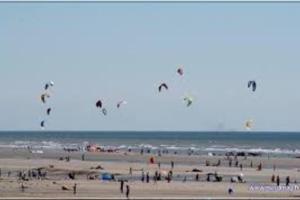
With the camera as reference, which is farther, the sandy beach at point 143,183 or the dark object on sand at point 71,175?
the dark object on sand at point 71,175

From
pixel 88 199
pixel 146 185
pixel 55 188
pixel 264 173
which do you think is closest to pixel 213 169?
pixel 264 173

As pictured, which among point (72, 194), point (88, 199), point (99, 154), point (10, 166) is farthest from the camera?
point (99, 154)

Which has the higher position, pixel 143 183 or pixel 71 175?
pixel 71 175

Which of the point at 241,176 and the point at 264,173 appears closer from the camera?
the point at 241,176

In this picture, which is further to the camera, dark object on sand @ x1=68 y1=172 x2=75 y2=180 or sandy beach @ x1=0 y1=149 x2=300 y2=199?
dark object on sand @ x1=68 y1=172 x2=75 y2=180

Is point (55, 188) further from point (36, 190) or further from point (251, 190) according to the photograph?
point (251, 190)

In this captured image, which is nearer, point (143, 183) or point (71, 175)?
point (143, 183)

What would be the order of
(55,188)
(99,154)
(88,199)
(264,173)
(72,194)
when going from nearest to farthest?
1. (88,199)
2. (72,194)
3. (55,188)
4. (264,173)
5. (99,154)

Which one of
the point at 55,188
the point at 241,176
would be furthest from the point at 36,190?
the point at 241,176

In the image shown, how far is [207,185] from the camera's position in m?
46.8

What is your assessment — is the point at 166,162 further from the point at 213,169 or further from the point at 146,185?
the point at 146,185

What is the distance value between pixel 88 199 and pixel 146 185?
933 centimetres

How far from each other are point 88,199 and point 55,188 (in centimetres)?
641

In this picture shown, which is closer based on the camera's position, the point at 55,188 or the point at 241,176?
the point at 55,188
